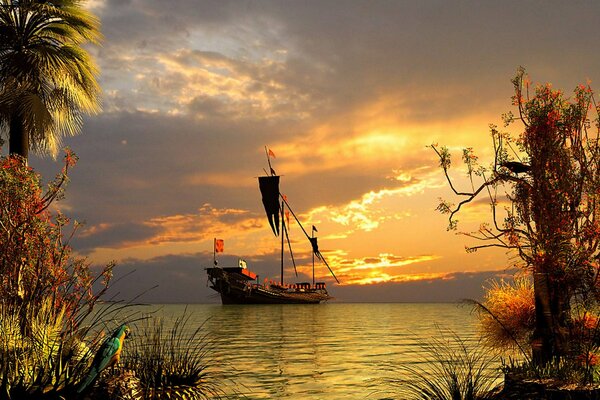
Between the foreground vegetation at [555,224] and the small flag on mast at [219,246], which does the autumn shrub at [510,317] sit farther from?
the small flag on mast at [219,246]

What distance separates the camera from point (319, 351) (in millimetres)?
33125

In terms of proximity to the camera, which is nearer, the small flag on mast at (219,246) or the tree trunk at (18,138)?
the tree trunk at (18,138)

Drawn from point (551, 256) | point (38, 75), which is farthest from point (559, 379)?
point (38, 75)

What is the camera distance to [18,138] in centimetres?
1783

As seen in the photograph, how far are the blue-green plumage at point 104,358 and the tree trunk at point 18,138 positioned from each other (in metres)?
9.73

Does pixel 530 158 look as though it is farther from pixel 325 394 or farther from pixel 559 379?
pixel 325 394

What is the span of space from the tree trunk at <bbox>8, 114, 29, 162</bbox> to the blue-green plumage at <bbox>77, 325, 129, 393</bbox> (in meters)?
9.73

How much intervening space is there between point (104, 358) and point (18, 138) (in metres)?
10.8

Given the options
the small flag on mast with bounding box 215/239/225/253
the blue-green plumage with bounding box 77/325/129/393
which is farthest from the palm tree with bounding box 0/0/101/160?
the small flag on mast with bounding box 215/239/225/253

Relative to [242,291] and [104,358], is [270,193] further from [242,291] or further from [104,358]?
[242,291]

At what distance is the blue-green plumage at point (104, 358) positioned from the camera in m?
9.26

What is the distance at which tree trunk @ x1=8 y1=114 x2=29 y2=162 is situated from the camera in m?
17.6

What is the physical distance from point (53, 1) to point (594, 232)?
56.7 ft

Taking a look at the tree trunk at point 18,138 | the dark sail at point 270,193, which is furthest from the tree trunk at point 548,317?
the dark sail at point 270,193
